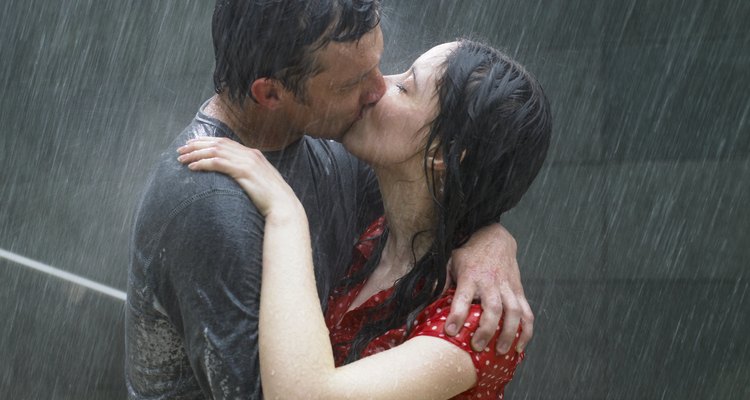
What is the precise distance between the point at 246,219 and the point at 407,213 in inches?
25.5

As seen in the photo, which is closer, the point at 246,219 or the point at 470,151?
the point at 246,219

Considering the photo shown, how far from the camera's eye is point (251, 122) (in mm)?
2650

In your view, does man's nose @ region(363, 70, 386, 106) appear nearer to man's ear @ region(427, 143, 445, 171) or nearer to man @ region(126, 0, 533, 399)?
man @ region(126, 0, 533, 399)

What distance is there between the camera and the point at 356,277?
2902 mm

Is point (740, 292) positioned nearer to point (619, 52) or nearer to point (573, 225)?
point (573, 225)

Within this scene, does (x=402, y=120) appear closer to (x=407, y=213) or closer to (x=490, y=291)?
(x=407, y=213)

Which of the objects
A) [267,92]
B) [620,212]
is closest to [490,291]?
[267,92]

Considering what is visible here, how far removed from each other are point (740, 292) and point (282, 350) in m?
3.40

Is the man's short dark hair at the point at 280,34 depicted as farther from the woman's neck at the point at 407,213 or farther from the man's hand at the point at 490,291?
the man's hand at the point at 490,291

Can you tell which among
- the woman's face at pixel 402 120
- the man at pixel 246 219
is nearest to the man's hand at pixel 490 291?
the man at pixel 246 219

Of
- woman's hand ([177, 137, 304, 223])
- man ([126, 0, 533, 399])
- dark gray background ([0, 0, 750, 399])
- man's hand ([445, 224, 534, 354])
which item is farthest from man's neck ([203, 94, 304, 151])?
dark gray background ([0, 0, 750, 399])

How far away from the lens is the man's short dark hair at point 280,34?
2.46 meters

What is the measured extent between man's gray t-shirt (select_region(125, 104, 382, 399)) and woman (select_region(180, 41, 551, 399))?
0.05 metres

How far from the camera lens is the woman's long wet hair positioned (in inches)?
104
